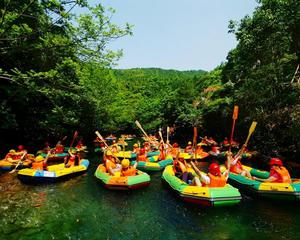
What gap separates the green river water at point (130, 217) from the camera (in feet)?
25.9

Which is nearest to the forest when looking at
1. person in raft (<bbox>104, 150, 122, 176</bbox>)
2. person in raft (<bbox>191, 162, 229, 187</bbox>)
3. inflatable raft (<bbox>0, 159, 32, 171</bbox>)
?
inflatable raft (<bbox>0, 159, 32, 171</bbox>)

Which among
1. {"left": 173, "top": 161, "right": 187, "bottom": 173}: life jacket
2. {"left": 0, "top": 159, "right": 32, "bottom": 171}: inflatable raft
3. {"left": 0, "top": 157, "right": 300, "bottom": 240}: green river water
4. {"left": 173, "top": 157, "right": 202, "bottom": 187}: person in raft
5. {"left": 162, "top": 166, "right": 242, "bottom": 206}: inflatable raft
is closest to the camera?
{"left": 0, "top": 157, "right": 300, "bottom": 240}: green river water

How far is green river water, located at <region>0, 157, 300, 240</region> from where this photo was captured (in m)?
7.90

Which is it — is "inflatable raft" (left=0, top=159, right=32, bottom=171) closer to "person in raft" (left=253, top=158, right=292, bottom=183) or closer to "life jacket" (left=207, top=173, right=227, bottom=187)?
"life jacket" (left=207, top=173, right=227, bottom=187)

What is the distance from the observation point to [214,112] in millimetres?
29406

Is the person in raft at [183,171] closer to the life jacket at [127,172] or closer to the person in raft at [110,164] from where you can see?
the life jacket at [127,172]

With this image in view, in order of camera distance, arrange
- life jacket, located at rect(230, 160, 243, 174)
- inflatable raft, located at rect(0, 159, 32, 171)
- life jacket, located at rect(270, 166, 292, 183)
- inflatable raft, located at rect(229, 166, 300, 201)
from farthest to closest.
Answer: inflatable raft, located at rect(0, 159, 32, 171) → life jacket, located at rect(230, 160, 243, 174) → life jacket, located at rect(270, 166, 292, 183) → inflatable raft, located at rect(229, 166, 300, 201)

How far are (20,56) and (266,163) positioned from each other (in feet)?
49.1

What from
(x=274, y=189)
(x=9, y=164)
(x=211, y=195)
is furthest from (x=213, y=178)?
(x=9, y=164)

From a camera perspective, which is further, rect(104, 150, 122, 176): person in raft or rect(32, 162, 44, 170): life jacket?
rect(32, 162, 44, 170): life jacket

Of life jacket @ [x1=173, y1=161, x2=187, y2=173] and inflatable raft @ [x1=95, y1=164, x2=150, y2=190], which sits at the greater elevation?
life jacket @ [x1=173, y1=161, x2=187, y2=173]

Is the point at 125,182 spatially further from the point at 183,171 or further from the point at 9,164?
the point at 9,164

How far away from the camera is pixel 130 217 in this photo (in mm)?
9203

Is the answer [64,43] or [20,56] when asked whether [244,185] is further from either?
[20,56]
